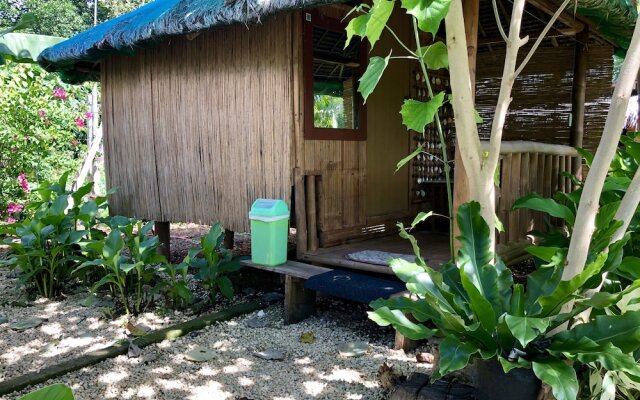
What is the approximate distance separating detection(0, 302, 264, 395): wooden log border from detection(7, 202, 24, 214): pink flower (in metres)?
5.01

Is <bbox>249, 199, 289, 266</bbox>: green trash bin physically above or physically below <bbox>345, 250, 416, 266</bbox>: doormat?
above

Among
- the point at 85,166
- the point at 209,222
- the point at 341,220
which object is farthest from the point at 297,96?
the point at 85,166

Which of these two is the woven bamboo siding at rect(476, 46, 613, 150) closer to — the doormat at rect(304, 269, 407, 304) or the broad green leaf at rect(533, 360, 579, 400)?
the doormat at rect(304, 269, 407, 304)

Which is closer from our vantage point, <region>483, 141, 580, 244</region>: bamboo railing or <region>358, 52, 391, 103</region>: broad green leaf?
<region>358, 52, 391, 103</region>: broad green leaf

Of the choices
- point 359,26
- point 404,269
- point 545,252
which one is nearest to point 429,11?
point 359,26

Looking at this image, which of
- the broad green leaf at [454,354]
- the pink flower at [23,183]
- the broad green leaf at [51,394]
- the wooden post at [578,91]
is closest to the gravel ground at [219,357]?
the broad green leaf at [454,354]

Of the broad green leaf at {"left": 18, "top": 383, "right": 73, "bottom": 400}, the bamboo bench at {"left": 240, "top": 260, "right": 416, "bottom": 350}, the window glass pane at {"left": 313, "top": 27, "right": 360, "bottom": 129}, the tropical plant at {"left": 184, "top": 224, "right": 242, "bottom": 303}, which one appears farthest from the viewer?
the window glass pane at {"left": 313, "top": 27, "right": 360, "bottom": 129}

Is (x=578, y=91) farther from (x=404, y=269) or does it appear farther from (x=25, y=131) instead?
(x=25, y=131)

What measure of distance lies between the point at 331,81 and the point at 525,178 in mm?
1815

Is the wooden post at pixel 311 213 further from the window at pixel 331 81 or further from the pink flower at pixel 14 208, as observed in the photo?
the pink flower at pixel 14 208

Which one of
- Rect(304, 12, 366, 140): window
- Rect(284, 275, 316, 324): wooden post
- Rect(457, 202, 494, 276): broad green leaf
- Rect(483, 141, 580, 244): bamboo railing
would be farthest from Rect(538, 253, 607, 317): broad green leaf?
Rect(304, 12, 366, 140): window

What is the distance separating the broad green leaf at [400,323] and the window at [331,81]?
231cm

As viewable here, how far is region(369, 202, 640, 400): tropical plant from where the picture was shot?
6.17 ft

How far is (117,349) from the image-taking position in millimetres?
3281
